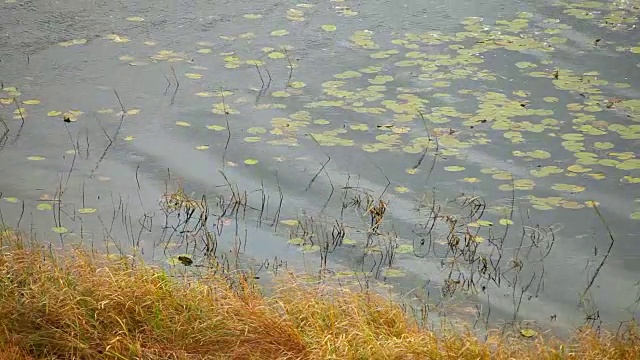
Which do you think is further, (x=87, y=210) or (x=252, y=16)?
(x=252, y=16)

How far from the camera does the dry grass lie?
390cm

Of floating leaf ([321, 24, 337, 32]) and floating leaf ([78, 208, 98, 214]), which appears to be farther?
floating leaf ([321, 24, 337, 32])

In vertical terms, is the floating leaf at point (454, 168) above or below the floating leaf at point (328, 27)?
below

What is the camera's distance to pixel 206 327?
4.02 metres

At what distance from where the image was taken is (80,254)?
14.7 ft

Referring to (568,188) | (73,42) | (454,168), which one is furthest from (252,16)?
(568,188)

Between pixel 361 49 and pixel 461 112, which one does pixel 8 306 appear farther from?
pixel 361 49

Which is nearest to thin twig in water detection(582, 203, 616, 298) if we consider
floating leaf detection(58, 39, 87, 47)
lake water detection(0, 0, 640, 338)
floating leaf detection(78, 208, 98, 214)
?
lake water detection(0, 0, 640, 338)

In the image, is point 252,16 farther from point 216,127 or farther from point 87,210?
point 87,210

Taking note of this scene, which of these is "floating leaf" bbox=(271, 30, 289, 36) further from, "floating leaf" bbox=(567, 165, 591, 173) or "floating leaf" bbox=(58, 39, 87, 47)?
"floating leaf" bbox=(567, 165, 591, 173)

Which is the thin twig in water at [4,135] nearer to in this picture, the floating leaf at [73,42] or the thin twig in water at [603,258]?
the floating leaf at [73,42]

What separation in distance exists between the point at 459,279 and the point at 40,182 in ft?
8.00

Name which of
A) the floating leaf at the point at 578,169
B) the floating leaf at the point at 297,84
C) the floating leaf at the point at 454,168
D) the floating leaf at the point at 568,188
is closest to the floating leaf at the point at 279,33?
the floating leaf at the point at 297,84

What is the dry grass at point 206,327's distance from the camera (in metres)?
3.90
